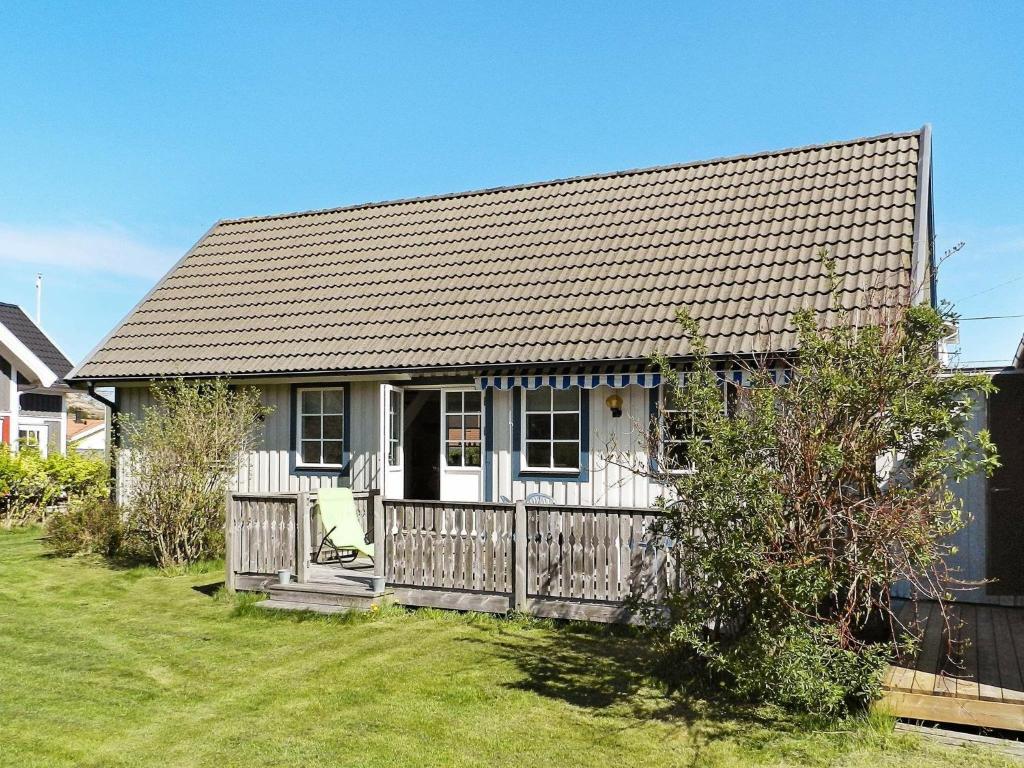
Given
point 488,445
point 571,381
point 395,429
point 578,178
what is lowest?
point 488,445

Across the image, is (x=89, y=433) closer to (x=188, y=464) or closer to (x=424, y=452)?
(x=424, y=452)

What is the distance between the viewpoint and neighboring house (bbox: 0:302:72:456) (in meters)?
27.6

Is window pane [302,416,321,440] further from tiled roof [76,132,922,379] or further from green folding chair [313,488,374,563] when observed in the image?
green folding chair [313,488,374,563]

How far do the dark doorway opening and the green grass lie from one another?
20.8 ft

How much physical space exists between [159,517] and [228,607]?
338 cm

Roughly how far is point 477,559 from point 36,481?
51.7ft


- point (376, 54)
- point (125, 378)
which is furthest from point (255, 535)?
point (376, 54)

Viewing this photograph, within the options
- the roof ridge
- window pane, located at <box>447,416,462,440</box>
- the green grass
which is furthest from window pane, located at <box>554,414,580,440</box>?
the roof ridge

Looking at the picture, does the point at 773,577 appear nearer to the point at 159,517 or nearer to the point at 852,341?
the point at 852,341

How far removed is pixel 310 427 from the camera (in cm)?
1455

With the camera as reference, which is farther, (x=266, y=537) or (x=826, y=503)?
(x=266, y=537)

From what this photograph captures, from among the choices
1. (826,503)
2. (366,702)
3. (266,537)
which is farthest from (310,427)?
(826,503)

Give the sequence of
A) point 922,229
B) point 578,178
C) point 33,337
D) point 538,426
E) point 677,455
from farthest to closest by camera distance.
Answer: point 33,337
point 578,178
point 538,426
point 922,229
point 677,455

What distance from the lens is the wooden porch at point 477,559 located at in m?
9.02
